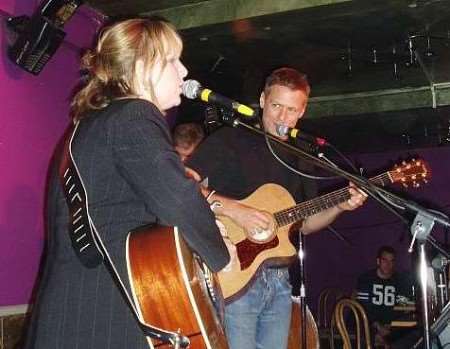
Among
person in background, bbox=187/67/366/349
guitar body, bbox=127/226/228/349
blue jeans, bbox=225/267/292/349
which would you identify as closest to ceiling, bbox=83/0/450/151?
person in background, bbox=187/67/366/349

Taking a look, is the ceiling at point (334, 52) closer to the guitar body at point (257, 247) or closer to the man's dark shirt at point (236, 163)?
the man's dark shirt at point (236, 163)

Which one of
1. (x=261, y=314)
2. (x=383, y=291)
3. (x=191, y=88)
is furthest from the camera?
(x=383, y=291)

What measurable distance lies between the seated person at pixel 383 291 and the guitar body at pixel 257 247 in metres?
5.06

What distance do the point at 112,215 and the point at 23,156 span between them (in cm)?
242

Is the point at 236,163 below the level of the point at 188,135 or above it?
below

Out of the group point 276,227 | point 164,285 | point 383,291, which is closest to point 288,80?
point 276,227

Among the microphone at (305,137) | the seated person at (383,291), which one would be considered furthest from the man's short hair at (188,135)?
the seated person at (383,291)

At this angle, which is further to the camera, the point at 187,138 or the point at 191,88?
the point at 187,138

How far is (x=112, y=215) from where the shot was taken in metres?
1.40

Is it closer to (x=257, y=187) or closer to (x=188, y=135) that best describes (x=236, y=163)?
(x=257, y=187)

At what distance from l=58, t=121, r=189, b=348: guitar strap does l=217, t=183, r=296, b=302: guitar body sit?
1190mm

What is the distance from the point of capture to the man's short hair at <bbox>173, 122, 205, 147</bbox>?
409 centimetres

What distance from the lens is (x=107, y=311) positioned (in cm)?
135

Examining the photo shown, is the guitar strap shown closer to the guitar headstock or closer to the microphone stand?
the microphone stand
